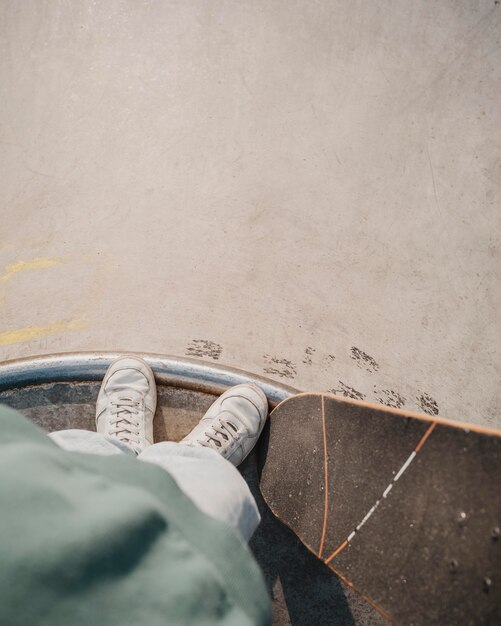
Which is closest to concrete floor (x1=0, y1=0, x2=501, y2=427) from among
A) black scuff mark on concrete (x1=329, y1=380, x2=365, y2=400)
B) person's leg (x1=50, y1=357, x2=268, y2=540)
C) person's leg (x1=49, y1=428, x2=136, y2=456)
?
black scuff mark on concrete (x1=329, y1=380, x2=365, y2=400)

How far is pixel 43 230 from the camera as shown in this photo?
1382 mm

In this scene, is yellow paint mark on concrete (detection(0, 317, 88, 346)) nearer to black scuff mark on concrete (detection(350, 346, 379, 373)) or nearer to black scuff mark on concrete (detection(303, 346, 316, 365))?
black scuff mark on concrete (detection(303, 346, 316, 365))

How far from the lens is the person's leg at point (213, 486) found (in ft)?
2.16

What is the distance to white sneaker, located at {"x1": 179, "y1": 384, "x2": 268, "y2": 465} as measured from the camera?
1144 mm

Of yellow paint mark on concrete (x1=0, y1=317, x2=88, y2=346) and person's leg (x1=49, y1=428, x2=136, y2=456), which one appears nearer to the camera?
person's leg (x1=49, y1=428, x2=136, y2=456)

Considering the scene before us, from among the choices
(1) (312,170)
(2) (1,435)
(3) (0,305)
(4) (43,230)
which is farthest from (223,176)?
(2) (1,435)

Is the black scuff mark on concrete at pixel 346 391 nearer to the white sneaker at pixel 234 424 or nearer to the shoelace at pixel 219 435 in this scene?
the white sneaker at pixel 234 424

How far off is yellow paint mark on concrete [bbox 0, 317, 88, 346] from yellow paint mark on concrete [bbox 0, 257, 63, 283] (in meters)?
0.16

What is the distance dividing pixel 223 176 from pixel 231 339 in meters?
0.52

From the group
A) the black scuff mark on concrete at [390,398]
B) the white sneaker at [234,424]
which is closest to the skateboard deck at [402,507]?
the white sneaker at [234,424]

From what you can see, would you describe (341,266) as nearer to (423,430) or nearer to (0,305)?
(423,430)

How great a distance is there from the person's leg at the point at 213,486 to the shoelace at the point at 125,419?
30 centimetres

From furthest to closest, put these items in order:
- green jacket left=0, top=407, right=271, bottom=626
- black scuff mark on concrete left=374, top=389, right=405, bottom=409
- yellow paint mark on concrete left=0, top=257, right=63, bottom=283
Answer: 1. yellow paint mark on concrete left=0, top=257, right=63, bottom=283
2. black scuff mark on concrete left=374, top=389, right=405, bottom=409
3. green jacket left=0, top=407, right=271, bottom=626

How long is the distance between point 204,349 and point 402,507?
2.23 ft
